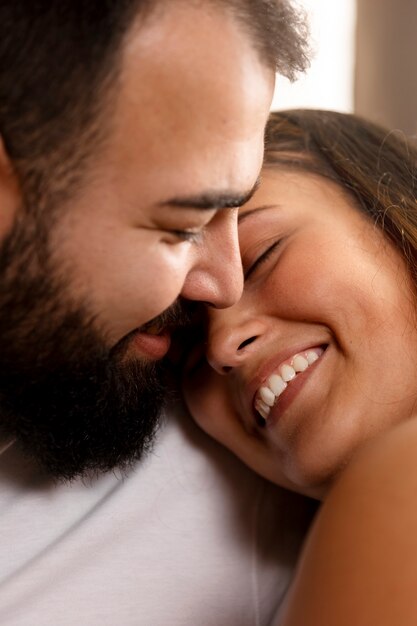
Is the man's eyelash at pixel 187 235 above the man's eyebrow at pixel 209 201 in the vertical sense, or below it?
below

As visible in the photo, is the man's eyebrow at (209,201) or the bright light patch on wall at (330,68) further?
the bright light patch on wall at (330,68)

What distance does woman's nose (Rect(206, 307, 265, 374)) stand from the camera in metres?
1.11

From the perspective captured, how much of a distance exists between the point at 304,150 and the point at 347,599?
681mm

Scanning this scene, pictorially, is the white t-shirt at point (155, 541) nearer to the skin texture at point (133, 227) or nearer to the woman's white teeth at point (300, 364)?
the skin texture at point (133, 227)

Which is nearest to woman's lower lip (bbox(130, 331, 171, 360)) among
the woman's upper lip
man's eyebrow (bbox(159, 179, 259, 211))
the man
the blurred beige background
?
the man

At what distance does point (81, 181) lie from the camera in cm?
85

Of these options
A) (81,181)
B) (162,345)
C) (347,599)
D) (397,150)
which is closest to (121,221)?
(81,181)

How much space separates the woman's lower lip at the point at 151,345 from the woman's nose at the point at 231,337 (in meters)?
0.06

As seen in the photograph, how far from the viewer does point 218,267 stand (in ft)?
3.27

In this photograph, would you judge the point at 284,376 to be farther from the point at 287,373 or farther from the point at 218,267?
the point at 218,267

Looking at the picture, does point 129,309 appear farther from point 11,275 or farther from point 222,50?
point 222,50

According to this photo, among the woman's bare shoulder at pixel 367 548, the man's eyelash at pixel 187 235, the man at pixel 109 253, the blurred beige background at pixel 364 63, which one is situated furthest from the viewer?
the blurred beige background at pixel 364 63

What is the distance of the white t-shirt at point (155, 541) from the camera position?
3.49 feet

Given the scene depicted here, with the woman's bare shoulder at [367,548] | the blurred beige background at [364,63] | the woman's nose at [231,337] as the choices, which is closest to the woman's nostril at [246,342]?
the woman's nose at [231,337]
